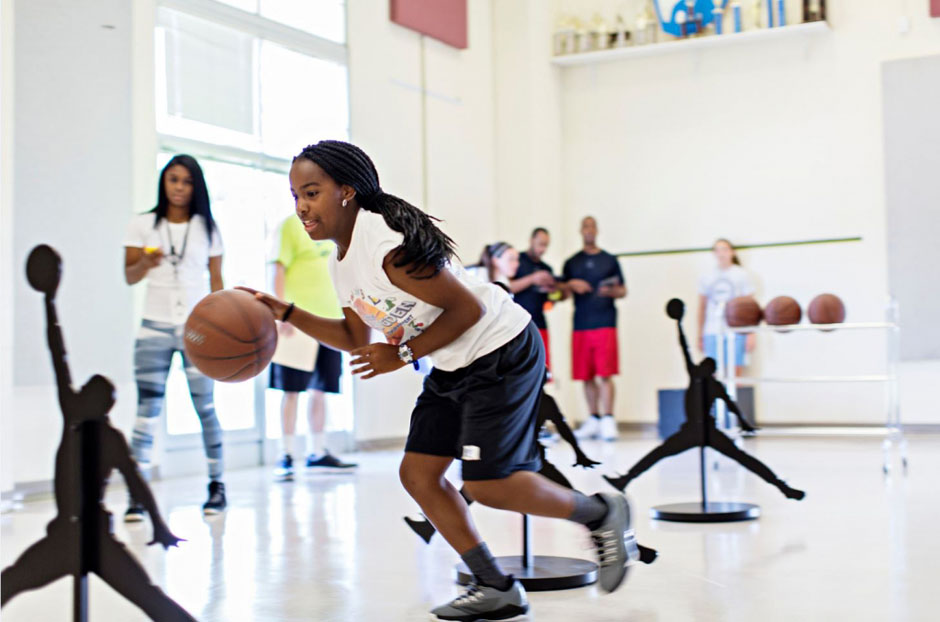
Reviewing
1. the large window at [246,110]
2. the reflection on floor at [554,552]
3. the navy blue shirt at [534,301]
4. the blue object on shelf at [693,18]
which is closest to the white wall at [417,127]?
the large window at [246,110]

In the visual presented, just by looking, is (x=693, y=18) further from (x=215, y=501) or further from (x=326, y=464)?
(x=215, y=501)

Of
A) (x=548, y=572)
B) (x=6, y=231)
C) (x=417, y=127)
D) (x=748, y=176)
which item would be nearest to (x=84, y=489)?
(x=548, y=572)

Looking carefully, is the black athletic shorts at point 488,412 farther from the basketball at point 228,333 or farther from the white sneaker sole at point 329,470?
the white sneaker sole at point 329,470

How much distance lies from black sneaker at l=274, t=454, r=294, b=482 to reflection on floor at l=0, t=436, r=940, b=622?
181 millimetres

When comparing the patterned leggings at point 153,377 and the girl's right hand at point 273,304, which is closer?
the girl's right hand at point 273,304

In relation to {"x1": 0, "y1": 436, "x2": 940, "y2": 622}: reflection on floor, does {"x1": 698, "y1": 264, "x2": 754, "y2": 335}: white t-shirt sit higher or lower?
higher

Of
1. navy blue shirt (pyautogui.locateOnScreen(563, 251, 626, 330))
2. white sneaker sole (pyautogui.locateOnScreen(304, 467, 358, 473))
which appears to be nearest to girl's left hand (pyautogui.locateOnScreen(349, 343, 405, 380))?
white sneaker sole (pyautogui.locateOnScreen(304, 467, 358, 473))

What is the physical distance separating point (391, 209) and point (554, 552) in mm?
1427

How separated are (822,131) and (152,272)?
238 inches

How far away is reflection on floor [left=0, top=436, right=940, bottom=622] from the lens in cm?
255

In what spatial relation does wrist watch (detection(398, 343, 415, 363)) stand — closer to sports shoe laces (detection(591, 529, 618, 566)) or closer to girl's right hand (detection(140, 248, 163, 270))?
sports shoe laces (detection(591, 529, 618, 566))

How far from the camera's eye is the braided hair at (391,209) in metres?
2.27

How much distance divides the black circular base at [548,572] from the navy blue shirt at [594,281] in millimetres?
4995

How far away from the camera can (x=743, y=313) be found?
20.8 ft
